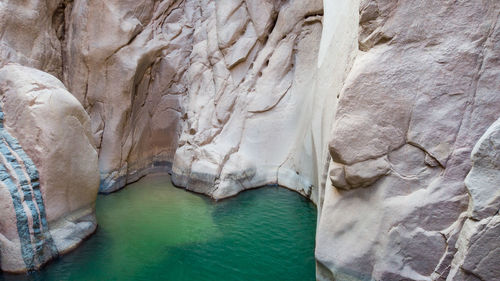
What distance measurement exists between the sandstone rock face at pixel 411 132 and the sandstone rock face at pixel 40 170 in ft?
15.7

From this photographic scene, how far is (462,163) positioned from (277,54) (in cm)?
789

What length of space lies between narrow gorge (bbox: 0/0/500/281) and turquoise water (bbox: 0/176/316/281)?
447mm

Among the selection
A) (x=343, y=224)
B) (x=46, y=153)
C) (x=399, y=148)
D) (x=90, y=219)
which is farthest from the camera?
(x=90, y=219)

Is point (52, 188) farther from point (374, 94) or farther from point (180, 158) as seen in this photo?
point (374, 94)

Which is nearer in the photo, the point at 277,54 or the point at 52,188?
the point at 52,188

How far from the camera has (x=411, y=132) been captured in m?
4.49

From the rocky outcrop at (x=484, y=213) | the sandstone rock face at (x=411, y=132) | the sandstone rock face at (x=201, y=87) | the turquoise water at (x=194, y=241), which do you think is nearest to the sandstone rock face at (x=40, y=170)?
the turquoise water at (x=194, y=241)

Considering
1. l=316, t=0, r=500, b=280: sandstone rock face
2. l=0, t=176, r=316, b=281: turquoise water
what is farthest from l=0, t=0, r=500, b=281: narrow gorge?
l=0, t=176, r=316, b=281: turquoise water

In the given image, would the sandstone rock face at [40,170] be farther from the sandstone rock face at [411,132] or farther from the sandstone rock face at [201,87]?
the sandstone rock face at [411,132]

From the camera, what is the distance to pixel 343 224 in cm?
491

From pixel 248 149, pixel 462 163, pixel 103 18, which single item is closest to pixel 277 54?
pixel 248 149

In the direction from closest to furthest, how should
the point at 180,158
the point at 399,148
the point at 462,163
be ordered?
the point at 462,163 < the point at 399,148 < the point at 180,158

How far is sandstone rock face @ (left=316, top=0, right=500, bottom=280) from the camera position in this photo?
A: 420cm

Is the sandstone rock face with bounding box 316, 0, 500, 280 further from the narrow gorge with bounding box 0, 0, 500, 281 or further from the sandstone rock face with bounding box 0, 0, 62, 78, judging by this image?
the sandstone rock face with bounding box 0, 0, 62, 78
